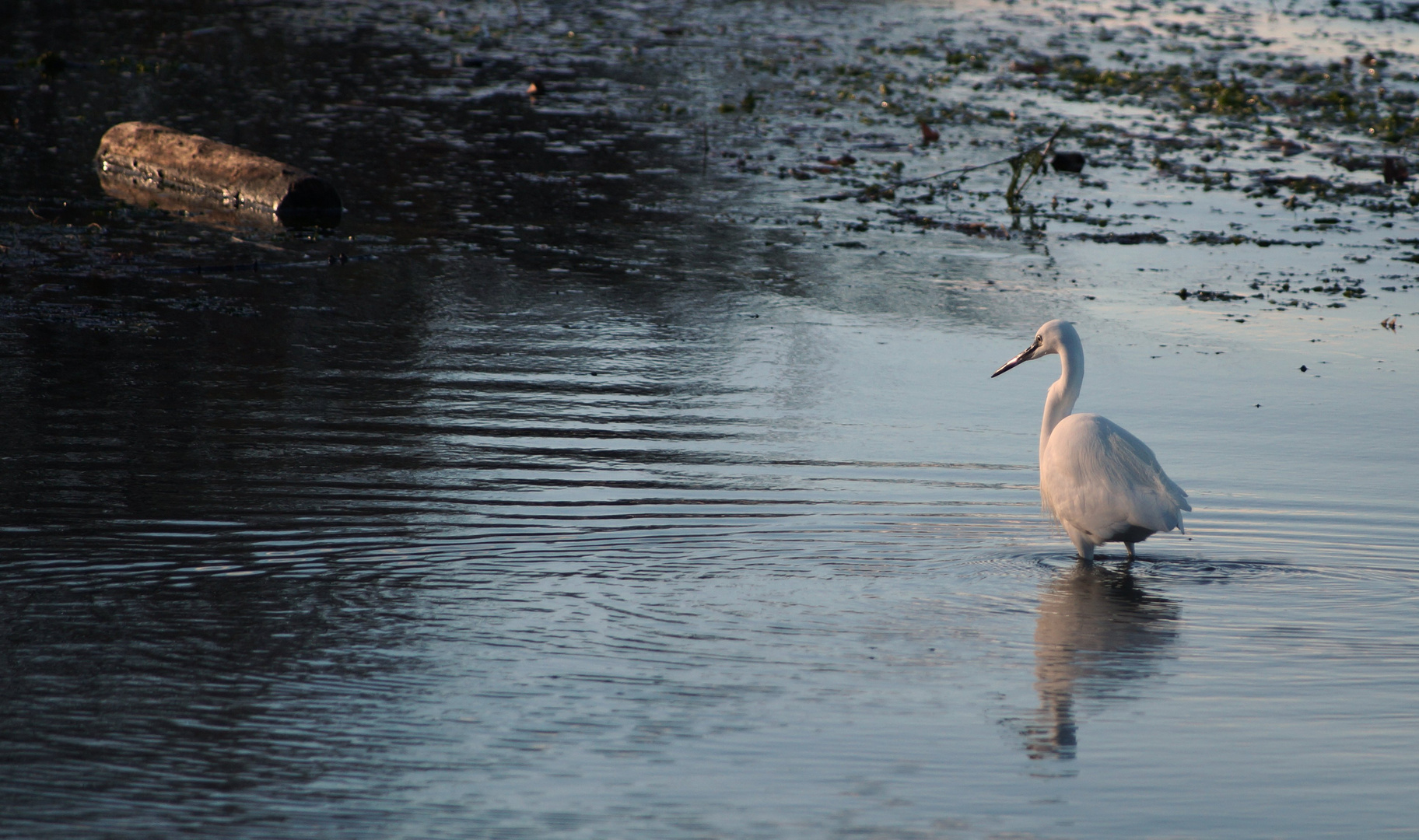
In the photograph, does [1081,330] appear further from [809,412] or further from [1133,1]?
[1133,1]

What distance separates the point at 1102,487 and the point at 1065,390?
92cm

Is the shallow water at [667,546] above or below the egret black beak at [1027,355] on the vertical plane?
below

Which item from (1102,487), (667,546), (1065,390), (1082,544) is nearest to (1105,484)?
(1102,487)

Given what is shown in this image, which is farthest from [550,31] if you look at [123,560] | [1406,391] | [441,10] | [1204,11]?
[123,560]

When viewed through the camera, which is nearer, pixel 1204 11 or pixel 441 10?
pixel 441 10

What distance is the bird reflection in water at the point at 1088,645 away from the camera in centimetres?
559

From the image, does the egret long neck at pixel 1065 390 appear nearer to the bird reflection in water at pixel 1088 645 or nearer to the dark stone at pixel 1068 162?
the bird reflection in water at pixel 1088 645

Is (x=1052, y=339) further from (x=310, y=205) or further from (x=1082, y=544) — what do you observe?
(x=310, y=205)

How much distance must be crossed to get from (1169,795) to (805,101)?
16.2 m

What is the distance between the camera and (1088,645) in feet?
20.9

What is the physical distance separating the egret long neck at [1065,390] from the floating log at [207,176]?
7762 millimetres

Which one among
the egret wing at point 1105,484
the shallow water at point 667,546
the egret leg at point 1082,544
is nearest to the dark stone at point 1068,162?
the shallow water at point 667,546

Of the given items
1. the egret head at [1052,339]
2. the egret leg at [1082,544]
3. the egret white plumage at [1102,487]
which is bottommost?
the egret leg at [1082,544]

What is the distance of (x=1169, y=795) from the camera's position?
5.07 meters
